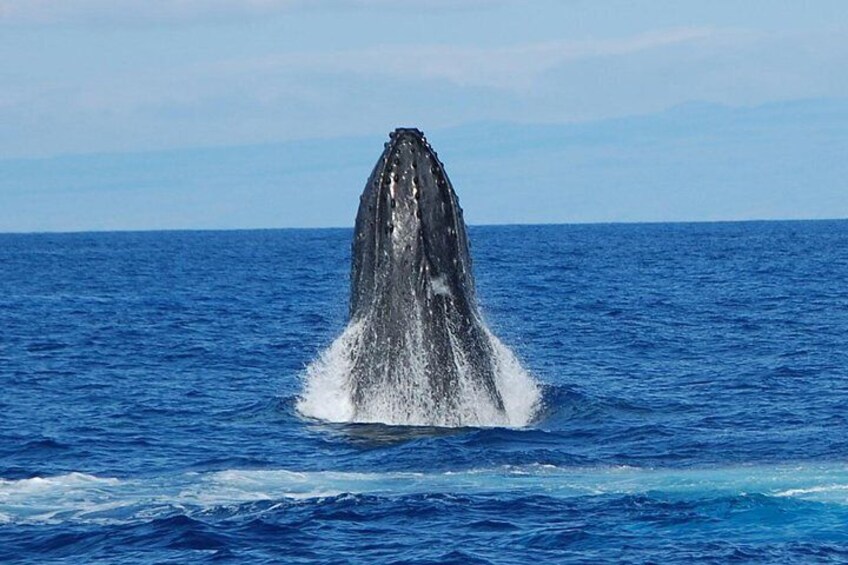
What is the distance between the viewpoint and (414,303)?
23.7 m

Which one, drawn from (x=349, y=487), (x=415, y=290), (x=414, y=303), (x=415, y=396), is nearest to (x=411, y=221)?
(x=415, y=290)

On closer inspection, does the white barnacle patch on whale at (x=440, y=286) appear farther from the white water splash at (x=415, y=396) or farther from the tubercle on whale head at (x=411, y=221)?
the white water splash at (x=415, y=396)

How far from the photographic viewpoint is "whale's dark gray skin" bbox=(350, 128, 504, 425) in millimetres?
23531

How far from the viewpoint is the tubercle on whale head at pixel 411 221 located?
23.5 metres

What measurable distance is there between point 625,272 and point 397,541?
6750cm

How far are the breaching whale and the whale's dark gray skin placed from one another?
15 mm

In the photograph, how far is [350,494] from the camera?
20250 mm

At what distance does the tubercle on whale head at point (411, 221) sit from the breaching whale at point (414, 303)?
0.02 m

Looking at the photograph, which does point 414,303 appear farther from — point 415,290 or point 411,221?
point 411,221

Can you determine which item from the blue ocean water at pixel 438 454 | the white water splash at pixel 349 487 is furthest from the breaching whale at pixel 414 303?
the white water splash at pixel 349 487

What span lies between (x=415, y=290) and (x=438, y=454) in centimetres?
270

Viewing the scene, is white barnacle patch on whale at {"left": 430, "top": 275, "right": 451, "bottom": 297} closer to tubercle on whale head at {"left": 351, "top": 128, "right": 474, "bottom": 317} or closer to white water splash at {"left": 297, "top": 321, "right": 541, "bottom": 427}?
tubercle on whale head at {"left": 351, "top": 128, "right": 474, "bottom": 317}

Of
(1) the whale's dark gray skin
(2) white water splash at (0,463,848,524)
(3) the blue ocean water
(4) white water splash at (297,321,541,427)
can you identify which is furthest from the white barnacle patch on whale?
(2) white water splash at (0,463,848,524)

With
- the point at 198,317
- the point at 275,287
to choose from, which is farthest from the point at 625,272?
the point at 198,317
